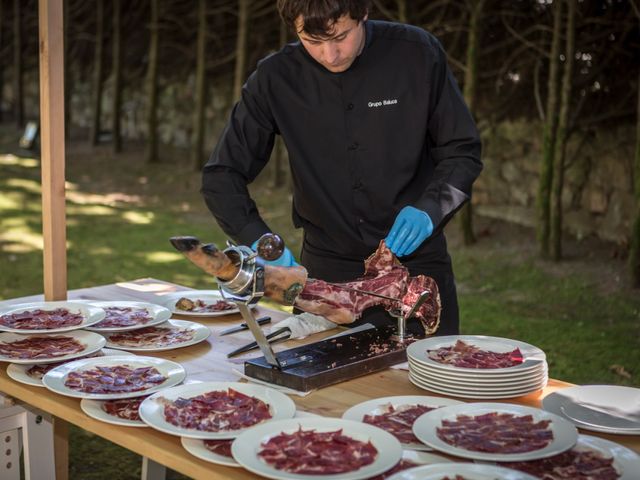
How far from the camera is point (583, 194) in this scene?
792cm

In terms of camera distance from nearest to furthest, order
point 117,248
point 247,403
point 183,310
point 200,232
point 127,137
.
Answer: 1. point 247,403
2. point 183,310
3. point 117,248
4. point 200,232
5. point 127,137

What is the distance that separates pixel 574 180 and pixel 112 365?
6169 mm

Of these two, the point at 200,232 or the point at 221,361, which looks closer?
the point at 221,361

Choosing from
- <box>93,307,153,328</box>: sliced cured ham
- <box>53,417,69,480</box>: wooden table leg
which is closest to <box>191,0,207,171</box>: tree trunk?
<box>53,417,69,480</box>: wooden table leg

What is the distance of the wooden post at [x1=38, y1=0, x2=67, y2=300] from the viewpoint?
3.30 meters

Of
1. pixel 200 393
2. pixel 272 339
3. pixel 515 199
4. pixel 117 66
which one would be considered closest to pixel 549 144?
pixel 515 199

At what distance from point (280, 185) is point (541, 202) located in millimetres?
4476

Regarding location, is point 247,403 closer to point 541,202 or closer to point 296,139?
point 296,139

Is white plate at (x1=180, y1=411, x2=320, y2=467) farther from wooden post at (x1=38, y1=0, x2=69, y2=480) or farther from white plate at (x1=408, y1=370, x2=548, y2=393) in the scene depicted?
wooden post at (x1=38, y1=0, x2=69, y2=480)

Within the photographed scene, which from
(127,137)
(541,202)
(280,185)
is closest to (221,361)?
(541,202)

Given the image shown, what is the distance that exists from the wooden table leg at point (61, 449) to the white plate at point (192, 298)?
64 cm

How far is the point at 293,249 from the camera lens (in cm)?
841

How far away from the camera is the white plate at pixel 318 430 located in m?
1.80

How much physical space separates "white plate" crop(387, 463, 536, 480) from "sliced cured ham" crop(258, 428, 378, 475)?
0.34 feet
